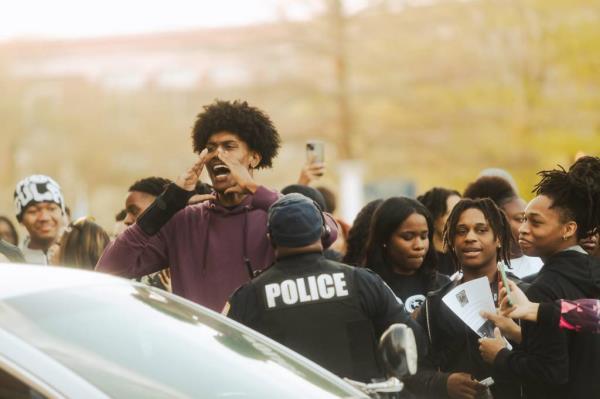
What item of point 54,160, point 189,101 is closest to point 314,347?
point 189,101

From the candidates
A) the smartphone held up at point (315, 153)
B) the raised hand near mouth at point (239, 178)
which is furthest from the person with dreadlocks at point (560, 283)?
the smartphone held up at point (315, 153)

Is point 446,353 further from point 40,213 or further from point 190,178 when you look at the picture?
point 40,213

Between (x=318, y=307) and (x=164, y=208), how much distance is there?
115 centimetres

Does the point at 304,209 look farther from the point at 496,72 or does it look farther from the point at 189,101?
the point at 189,101

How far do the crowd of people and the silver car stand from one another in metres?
0.52

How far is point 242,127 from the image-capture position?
669cm

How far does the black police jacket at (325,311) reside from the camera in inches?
212

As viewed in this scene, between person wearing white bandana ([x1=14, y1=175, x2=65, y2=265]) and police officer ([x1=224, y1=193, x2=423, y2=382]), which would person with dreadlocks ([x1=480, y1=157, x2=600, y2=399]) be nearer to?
police officer ([x1=224, y1=193, x2=423, y2=382])

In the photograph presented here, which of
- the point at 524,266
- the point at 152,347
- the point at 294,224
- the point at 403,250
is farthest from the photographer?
the point at 524,266

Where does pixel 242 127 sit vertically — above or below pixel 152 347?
above

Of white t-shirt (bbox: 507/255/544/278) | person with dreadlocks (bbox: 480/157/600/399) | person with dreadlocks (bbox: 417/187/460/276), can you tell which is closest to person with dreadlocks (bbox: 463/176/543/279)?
person with dreadlocks (bbox: 417/187/460/276)

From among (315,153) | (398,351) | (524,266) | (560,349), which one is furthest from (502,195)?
(398,351)

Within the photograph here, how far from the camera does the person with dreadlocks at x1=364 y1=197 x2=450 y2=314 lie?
7.04 m

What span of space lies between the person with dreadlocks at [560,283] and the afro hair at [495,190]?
250cm
